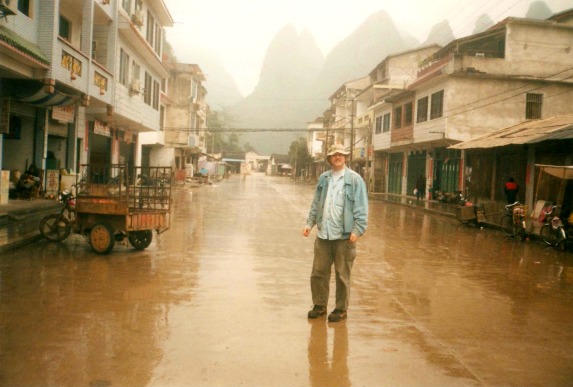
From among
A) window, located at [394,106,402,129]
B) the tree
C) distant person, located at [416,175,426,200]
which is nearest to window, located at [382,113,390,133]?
window, located at [394,106,402,129]

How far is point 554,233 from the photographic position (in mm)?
13914

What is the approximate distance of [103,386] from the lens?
400 cm

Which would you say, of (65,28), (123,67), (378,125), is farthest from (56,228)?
(378,125)

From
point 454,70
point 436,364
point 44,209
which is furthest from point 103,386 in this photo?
point 454,70

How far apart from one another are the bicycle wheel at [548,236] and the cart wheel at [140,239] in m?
9.96

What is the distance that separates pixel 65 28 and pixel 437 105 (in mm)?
20280

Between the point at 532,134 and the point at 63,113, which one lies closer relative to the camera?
the point at 63,113

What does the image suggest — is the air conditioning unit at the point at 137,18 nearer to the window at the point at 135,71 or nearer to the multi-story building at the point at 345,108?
the window at the point at 135,71

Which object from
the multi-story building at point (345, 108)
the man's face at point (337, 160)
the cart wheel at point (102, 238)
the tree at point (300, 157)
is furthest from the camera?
the tree at point (300, 157)

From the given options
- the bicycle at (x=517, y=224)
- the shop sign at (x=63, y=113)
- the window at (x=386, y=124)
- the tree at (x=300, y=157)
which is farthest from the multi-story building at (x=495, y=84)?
the tree at (x=300, y=157)

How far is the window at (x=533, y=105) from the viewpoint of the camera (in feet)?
98.3

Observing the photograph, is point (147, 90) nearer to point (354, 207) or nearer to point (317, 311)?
point (354, 207)

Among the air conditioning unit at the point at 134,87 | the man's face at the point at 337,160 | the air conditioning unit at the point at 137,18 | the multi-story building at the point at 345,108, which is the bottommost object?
the man's face at the point at 337,160

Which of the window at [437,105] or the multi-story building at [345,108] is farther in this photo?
the multi-story building at [345,108]
